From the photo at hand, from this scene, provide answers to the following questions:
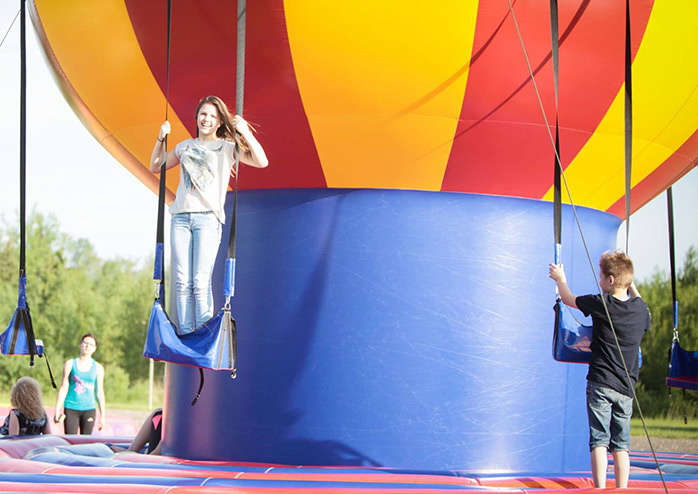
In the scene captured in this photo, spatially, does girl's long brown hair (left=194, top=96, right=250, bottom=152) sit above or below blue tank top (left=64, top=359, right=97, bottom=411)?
above

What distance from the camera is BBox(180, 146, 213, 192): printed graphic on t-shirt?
3.98m

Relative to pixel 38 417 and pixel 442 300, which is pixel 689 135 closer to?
pixel 442 300

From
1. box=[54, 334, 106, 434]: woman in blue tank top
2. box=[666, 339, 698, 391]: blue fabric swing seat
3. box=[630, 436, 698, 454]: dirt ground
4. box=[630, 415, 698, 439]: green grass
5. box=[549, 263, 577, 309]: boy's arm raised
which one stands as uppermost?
box=[549, 263, 577, 309]: boy's arm raised

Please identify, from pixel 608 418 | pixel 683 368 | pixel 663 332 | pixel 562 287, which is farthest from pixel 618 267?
pixel 663 332

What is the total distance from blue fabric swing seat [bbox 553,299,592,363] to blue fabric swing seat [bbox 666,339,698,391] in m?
1.01

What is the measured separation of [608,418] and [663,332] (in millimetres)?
15815

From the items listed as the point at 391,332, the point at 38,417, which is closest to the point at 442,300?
the point at 391,332

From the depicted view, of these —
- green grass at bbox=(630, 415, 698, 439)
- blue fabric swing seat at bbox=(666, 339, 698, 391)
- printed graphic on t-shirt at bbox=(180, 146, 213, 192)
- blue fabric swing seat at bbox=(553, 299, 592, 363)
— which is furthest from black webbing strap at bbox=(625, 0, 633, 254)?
green grass at bbox=(630, 415, 698, 439)

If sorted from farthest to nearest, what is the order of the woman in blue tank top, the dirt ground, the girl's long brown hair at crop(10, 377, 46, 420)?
the dirt ground
the woman in blue tank top
the girl's long brown hair at crop(10, 377, 46, 420)

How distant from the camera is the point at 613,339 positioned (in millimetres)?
3713

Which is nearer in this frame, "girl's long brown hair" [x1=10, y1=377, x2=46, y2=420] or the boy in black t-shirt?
the boy in black t-shirt

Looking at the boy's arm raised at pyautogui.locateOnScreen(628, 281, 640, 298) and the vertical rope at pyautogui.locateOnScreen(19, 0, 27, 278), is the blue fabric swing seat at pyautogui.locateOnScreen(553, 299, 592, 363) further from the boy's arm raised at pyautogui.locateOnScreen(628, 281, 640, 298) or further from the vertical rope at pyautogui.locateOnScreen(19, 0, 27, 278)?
the vertical rope at pyautogui.locateOnScreen(19, 0, 27, 278)

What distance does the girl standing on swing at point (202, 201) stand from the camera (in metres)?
3.89

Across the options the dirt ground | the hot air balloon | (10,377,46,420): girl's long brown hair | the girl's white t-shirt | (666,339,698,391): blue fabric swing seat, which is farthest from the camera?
the dirt ground
